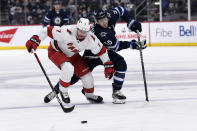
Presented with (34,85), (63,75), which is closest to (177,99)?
(63,75)

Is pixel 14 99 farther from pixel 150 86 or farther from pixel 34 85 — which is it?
pixel 150 86

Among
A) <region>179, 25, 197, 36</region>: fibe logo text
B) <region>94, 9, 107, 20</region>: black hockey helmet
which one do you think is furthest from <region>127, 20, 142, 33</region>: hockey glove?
<region>179, 25, 197, 36</region>: fibe logo text

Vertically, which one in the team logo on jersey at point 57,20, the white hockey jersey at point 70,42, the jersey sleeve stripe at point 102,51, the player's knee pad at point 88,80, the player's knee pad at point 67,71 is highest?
the white hockey jersey at point 70,42

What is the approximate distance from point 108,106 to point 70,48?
79cm

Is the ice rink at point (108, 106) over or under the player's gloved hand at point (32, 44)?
under

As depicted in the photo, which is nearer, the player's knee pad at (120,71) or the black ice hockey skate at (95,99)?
the player's knee pad at (120,71)

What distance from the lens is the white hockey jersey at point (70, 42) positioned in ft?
14.7

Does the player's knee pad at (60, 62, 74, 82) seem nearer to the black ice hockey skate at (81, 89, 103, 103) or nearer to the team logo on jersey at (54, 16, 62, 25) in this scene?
the black ice hockey skate at (81, 89, 103, 103)

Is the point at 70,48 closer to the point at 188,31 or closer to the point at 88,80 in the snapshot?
the point at 88,80

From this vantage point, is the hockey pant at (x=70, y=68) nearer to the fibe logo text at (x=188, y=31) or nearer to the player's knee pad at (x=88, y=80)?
the player's knee pad at (x=88, y=80)

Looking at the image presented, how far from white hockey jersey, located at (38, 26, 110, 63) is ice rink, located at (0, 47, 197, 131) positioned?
2.05ft

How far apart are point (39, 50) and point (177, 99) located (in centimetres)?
901

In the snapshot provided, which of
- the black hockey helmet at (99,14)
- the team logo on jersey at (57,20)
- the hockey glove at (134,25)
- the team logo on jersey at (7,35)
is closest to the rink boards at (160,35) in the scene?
the team logo on jersey at (7,35)

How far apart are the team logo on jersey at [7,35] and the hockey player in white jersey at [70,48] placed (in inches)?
384
